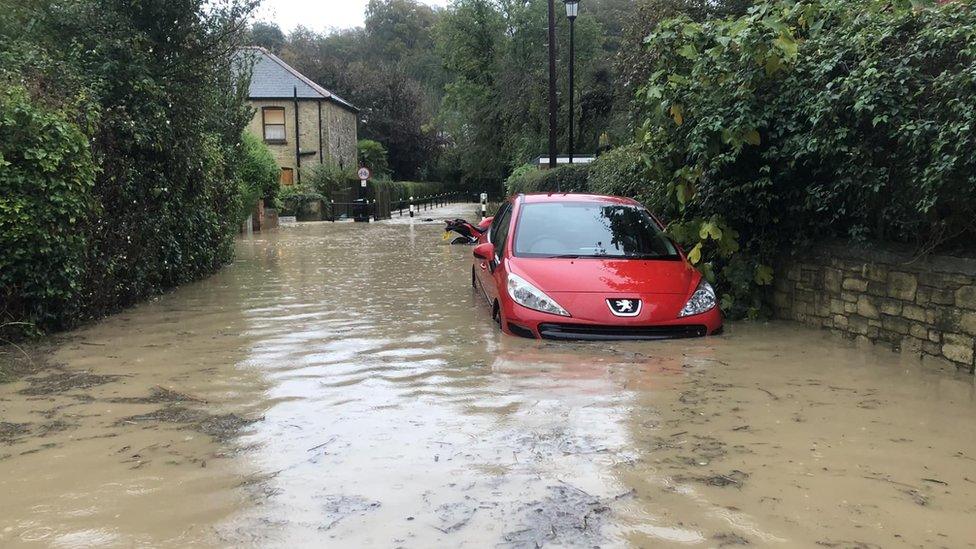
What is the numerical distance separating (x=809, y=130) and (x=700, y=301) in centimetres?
177

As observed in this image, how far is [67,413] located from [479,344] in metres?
3.30

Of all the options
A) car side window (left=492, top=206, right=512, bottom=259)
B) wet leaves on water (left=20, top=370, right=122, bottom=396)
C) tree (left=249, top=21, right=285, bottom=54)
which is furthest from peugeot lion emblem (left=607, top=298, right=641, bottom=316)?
tree (left=249, top=21, right=285, bottom=54)

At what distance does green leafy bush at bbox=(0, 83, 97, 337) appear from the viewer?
643 centimetres

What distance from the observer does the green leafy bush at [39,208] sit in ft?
21.1

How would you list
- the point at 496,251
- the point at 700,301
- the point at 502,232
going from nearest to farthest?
1. the point at 700,301
2. the point at 496,251
3. the point at 502,232

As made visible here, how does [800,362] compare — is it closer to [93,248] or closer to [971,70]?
[971,70]

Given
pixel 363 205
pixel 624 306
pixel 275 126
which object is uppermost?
pixel 275 126

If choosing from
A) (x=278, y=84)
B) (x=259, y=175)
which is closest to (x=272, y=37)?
(x=278, y=84)

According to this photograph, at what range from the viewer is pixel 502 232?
27.8 ft

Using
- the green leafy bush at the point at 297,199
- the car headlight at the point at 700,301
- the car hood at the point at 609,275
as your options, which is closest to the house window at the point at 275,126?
the green leafy bush at the point at 297,199

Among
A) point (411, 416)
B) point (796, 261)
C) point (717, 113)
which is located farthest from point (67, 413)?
point (796, 261)

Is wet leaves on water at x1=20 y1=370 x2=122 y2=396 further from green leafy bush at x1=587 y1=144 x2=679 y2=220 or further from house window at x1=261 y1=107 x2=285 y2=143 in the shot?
house window at x1=261 y1=107 x2=285 y2=143

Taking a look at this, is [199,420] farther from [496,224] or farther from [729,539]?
[496,224]

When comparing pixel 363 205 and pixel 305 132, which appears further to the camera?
pixel 305 132
